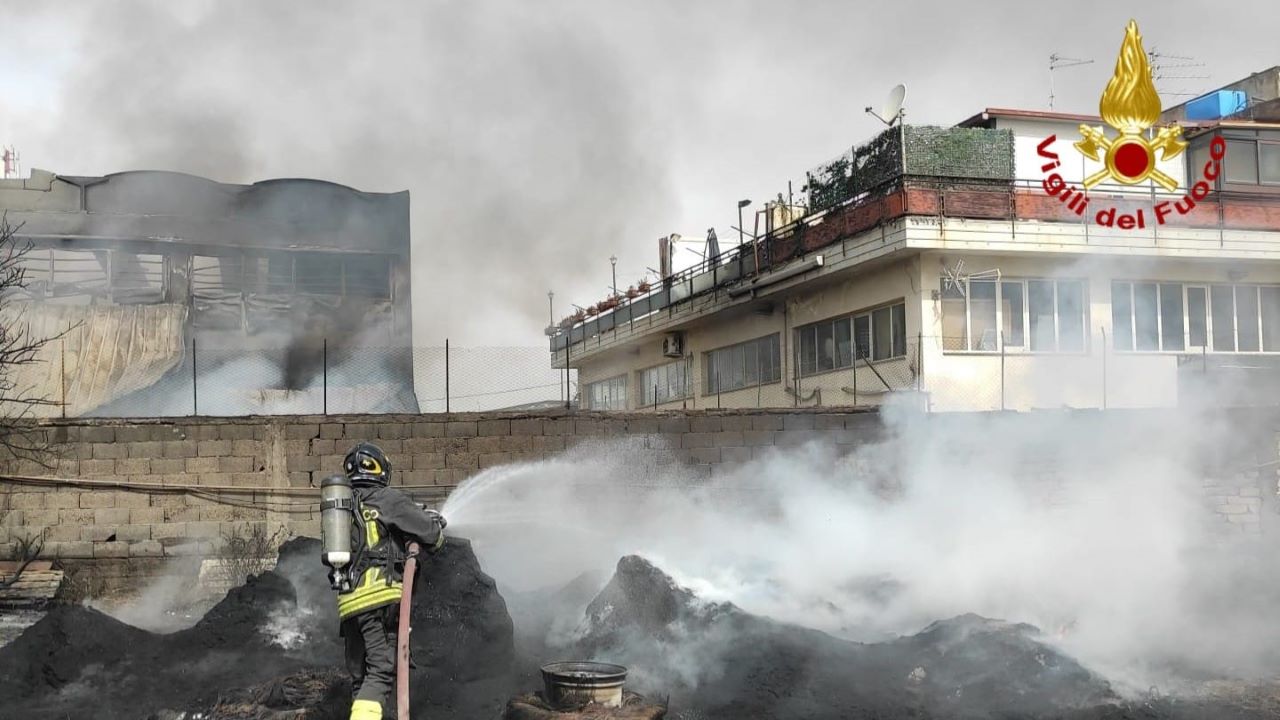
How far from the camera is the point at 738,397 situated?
78.9ft

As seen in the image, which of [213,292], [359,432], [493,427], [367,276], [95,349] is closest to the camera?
[359,432]

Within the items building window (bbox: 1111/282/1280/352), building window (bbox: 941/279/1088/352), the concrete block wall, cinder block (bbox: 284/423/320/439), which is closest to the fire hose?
the concrete block wall

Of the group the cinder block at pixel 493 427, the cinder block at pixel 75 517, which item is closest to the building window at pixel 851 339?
the cinder block at pixel 493 427

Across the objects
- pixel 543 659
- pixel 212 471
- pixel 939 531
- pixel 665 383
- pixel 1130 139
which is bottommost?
pixel 543 659

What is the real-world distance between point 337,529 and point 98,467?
674cm

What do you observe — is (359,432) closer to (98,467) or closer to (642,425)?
(98,467)

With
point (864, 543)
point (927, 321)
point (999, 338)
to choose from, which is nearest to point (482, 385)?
point (864, 543)

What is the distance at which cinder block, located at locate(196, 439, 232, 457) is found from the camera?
11.8 m

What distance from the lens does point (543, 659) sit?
9.05 metres

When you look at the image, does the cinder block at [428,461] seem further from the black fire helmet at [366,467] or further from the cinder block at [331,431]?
the black fire helmet at [366,467]

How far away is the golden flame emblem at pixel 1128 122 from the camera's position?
20.3 meters

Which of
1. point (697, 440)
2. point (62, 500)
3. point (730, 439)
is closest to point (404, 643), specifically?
point (62, 500)

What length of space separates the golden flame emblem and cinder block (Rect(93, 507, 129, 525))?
671 inches

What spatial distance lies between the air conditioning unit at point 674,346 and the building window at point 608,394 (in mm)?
3800
